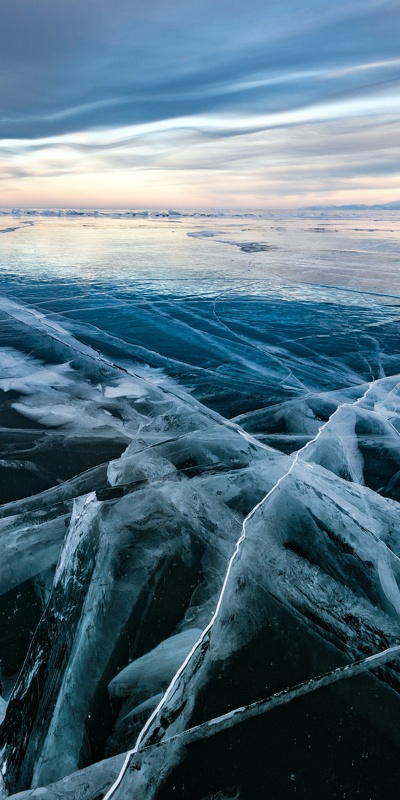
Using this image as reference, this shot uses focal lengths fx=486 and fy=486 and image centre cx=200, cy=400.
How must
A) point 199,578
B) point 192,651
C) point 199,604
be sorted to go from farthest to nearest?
point 199,578
point 199,604
point 192,651

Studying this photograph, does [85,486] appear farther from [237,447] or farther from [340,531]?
[340,531]

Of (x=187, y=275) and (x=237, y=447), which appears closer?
(x=237, y=447)

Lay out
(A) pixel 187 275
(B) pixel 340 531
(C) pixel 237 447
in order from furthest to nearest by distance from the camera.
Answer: (A) pixel 187 275 → (C) pixel 237 447 → (B) pixel 340 531

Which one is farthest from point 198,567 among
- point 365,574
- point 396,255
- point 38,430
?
point 396,255

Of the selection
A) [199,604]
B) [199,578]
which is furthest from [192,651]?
[199,578]

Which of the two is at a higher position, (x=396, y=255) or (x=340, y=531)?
(x=396, y=255)

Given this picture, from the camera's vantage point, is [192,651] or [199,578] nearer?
[192,651]

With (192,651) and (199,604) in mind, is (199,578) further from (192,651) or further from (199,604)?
(192,651)

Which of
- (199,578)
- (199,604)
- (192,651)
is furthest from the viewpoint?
(199,578)
